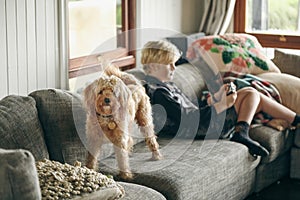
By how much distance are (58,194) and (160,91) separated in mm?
1428

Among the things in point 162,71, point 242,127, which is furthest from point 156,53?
point 242,127

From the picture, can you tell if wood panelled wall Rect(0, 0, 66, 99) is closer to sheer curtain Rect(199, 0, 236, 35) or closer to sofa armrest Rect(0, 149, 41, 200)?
sofa armrest Rect(0, 149, 41, 200)

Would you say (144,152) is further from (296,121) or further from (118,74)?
(296,121)

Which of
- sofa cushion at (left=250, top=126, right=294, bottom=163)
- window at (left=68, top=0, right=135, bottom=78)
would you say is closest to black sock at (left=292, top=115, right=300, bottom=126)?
sofa cushion at (left=250, top=126, right=294, bottom=163)

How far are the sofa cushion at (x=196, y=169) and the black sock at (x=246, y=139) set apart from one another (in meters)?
0.05

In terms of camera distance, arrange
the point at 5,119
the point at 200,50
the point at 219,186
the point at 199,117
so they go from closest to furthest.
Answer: the point at 5,119, the point at 219,186, the point at 199,117, the point at 200,50

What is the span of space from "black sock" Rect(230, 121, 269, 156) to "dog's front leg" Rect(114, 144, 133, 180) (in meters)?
0.93

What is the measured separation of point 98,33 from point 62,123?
4.36ft

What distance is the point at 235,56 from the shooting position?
16.3 ft

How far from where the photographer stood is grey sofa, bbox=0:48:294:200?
10.7ft

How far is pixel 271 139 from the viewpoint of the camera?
4270mm

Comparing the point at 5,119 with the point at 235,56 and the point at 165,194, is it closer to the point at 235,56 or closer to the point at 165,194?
the point at 165,194

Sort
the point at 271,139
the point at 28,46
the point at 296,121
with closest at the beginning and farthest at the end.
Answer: the point at 28,46, the point at 271,139, the point at 296,121

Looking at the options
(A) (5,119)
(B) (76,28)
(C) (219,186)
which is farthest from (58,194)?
(B) (76,28)
